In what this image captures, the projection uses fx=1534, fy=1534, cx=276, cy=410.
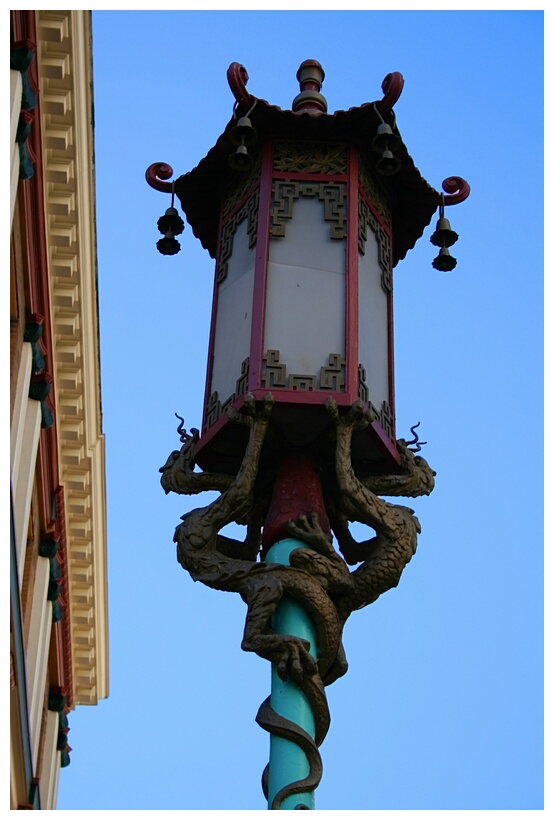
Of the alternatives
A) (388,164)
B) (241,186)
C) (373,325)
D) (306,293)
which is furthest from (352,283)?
(241,186)

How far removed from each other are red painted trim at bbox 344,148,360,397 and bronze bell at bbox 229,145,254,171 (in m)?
0.72

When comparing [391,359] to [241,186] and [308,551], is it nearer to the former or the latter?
[241,186]

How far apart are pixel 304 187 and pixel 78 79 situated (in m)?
4.82

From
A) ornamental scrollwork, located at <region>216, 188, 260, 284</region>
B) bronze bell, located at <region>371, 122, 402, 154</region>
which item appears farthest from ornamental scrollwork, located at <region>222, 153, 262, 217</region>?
bronze bell, located at <region>371, 122, 402, 154</region>

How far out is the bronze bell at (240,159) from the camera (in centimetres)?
1024

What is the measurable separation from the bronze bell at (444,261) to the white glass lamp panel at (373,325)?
1.55 ft

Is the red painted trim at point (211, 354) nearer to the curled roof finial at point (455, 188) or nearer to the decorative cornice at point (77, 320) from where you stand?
the curled roof finial at point (455, 188)

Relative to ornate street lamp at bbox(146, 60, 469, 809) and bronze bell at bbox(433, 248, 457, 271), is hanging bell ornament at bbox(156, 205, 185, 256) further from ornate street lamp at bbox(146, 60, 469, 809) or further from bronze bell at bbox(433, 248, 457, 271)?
bronze bell at bbox(433, 248, 457, 271)

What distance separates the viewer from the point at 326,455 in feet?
32.1

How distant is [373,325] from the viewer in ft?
34.1

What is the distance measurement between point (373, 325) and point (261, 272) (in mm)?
894

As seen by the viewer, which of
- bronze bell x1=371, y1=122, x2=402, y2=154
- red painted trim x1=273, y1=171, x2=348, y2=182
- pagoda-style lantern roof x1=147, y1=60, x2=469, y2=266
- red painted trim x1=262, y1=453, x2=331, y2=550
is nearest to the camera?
red painted trim x1=262, y1=453, x2=331, y2=550

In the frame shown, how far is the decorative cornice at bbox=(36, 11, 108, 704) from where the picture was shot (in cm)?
1434

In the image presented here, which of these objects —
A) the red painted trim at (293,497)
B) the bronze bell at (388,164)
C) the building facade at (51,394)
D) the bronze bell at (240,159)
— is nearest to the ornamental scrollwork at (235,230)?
the bronze bell at (240,159)
